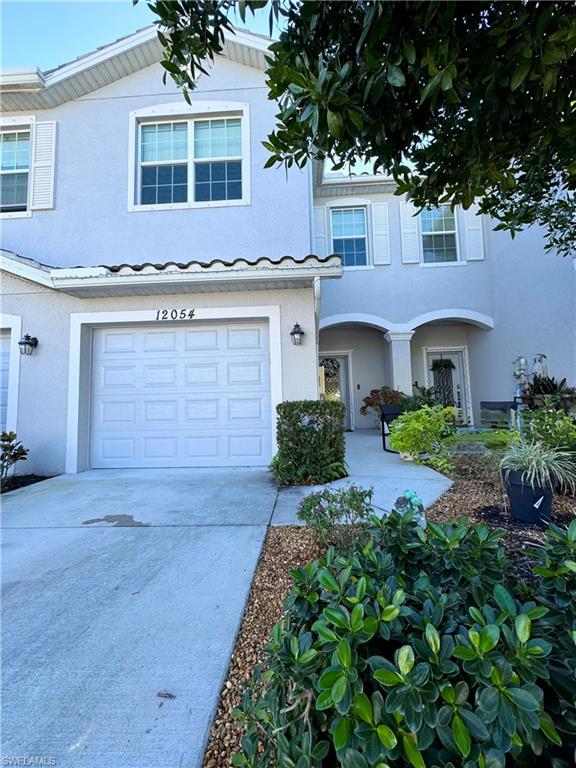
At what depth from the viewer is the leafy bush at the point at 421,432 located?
5.94 m

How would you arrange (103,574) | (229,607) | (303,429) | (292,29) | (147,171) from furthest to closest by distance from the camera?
(147,171) < (303,429) < (103,574) < (229,607) < (292,29)

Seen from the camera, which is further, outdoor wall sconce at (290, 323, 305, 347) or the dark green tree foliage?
outdoor wall sconce at (290, 323, 305, 347)

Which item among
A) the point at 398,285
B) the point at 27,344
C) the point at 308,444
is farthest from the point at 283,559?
the point at 398,285

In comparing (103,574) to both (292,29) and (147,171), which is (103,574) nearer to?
(292,29)

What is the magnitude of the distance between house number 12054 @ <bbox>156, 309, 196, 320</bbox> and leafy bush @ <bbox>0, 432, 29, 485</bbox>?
2952 millimetres

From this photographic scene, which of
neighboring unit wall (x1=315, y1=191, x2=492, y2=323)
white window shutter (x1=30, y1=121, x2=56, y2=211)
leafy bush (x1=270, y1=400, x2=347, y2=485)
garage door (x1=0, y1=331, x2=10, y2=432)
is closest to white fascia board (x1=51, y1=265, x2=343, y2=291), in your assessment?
garage door (x1=0, y1=331, x2=10, y2=432)

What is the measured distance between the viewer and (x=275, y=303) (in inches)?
234

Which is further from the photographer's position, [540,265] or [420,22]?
[540,265]

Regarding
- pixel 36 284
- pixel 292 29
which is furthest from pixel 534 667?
pixel 36 284

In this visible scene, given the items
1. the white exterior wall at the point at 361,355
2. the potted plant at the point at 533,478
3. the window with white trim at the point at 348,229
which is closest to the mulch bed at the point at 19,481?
the potted plant at the point at 533,478

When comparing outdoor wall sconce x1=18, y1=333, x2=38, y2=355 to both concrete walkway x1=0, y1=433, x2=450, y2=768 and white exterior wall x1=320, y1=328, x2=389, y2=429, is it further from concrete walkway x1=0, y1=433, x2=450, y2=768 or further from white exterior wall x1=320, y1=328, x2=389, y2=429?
white exterior wall x1=320, y1=328, x2=389, y2=429

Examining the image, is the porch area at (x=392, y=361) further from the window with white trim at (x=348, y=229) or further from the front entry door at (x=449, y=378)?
the window with white trim at (x=348, y=229)

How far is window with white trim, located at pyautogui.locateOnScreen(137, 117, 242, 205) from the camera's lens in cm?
653

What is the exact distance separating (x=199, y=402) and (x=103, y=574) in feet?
11.9
